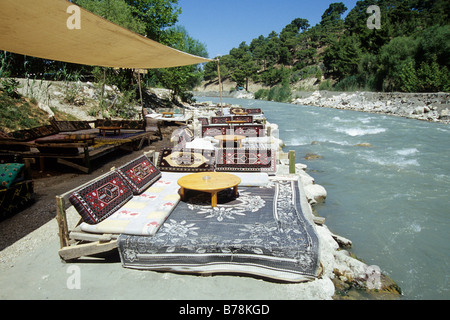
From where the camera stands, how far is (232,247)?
262 cm

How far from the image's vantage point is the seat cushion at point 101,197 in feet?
9.67

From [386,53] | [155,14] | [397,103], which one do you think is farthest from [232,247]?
[386,53]

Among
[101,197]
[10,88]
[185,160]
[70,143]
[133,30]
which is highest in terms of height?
[133,30]

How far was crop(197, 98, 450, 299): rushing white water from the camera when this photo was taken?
399cm

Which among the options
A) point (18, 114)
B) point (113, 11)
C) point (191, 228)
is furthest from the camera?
point (113, 11)

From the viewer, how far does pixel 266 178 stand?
4.61 metres

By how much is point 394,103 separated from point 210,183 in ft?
77.9

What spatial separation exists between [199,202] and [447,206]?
5650 millimetres

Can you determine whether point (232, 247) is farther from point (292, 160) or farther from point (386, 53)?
point (386, 53)

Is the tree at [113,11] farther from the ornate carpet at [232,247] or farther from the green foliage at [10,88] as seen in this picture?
the ornate carpet at [232,247]

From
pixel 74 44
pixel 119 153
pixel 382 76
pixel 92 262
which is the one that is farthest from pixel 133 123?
pixel 382 76

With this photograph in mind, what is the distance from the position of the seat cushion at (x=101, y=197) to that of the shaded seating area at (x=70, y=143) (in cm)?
282

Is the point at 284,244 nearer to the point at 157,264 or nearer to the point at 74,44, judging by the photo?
the point at 157,264

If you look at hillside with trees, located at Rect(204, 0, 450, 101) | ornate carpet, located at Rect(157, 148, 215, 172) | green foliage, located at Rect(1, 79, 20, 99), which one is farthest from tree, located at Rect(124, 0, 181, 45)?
hillside with trees, located at Rect(204, 0, 450, 101)
